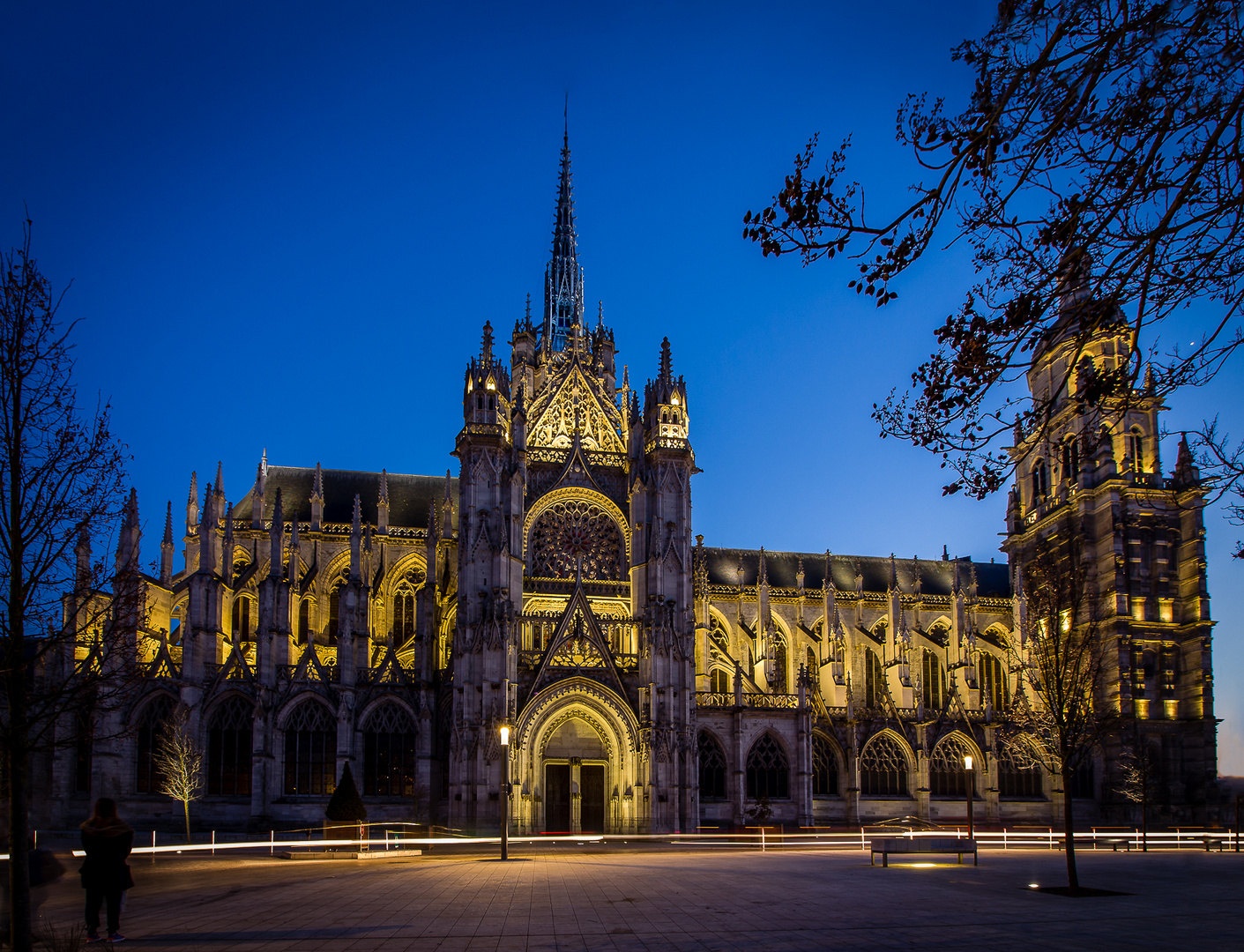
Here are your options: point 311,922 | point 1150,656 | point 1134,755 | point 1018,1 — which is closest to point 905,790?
point 1134,755

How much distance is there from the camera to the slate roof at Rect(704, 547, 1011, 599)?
63.6m

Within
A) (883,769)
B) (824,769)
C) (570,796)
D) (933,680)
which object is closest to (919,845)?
(570,796)

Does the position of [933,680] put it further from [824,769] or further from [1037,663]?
[1037,663]

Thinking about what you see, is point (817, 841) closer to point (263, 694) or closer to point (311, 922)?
point (263, 694)

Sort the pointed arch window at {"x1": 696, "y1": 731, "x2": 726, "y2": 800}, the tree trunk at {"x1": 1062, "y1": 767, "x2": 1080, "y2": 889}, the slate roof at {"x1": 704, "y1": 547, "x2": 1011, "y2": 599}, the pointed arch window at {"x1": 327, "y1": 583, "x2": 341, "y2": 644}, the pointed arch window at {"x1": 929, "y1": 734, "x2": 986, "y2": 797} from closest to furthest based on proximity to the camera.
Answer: the tree trunk at {"x1": 1062, "y1": 767, "x2": 1080, "y2": 889}, the pointed arch window at {"x1": 696, "y1": 731, "x2": 726, "y2": 800}, the pointed arch window at {"x1": 929, "y1": 734, "x2": 986, "y2": 797}, the pointed arch window at {"x1": 327, "y1": 583, "x2": 341, "y2": 644}, the slate roof at {"x1": 704, "y1": 547, "x2": 1011, "y2": 599}

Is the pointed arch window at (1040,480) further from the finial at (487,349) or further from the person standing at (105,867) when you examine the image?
the person standing at (105,867)

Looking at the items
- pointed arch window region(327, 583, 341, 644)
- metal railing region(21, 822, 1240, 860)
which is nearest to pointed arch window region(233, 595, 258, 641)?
pointed arch window region(327, 583, 341, 644)

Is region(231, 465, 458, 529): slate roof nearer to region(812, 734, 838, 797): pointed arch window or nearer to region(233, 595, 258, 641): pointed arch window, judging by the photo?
region(233, 595, 258, 641): pointed arch window

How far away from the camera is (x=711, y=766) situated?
156ft

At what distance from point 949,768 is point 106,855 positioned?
153ft

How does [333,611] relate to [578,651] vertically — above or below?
above

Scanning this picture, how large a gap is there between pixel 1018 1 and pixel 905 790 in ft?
160

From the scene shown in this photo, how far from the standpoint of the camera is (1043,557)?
61531 millimetres

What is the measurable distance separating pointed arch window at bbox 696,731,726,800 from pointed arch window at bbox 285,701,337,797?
1578 centimetres
